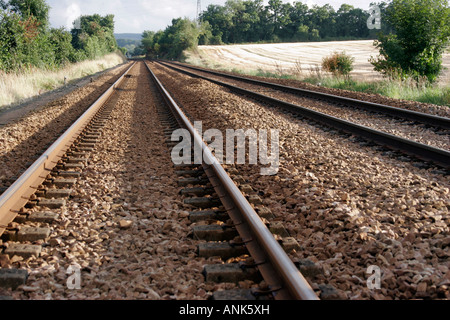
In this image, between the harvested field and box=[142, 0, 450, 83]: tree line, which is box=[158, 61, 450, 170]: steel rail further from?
the harvested field

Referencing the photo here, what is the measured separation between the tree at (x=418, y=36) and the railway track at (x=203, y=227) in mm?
13165

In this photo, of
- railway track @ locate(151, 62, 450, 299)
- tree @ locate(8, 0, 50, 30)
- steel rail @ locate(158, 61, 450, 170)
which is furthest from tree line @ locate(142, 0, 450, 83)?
tree @ locate(8, 0, 50, 30)

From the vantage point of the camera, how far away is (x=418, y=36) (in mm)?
14742

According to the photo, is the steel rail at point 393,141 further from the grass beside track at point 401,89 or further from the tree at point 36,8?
the tree at point 36,8

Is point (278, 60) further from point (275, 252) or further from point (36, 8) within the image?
point (275, 252)

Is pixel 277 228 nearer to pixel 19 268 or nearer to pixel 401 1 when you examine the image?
pixel 19 268

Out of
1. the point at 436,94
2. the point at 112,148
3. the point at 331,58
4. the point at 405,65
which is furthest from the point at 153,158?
the point at 331,58

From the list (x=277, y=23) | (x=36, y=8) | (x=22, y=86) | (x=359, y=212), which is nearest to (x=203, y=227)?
(x=359, y=212)

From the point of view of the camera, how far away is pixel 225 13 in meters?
120

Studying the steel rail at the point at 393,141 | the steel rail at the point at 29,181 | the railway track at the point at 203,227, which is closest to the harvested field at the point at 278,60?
the steel rail at the point at 393,141

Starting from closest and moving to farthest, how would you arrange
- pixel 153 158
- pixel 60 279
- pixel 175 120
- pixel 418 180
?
pixel 60 279
pixel 418 180
pixel 153 158
pixel 175 120

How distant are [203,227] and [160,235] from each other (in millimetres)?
394

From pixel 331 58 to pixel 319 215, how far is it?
18843 mm

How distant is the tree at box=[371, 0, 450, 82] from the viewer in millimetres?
14477
